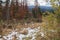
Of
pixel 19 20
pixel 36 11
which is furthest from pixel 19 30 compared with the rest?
pixel 36 11

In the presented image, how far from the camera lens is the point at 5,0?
402cm

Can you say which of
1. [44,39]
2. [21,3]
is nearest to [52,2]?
[44,39]

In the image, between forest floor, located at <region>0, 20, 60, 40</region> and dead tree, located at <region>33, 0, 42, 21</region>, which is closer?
forest floor, located at <region>0, 20, 60, 40</region>

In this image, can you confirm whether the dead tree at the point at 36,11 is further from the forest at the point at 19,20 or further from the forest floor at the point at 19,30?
the forest floor at the point at 19,30

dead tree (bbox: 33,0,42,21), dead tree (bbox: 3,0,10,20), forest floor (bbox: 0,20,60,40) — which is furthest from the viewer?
dead tree (bbox: 3,0,10,20)

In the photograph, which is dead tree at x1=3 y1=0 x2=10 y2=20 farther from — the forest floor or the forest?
the forest floor

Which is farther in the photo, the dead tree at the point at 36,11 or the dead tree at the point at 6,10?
the dead tree at the point at 6,10

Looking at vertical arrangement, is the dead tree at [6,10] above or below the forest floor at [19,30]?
above

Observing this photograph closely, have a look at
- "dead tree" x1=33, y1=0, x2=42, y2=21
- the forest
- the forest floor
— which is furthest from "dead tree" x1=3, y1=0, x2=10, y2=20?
"dead tree" x1=33, y1=0, x2=42, y2=21

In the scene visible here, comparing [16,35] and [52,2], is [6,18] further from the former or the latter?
[52,2]

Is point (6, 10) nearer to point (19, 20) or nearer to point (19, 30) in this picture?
point (19, 20)

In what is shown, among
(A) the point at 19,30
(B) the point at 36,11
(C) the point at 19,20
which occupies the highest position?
(B) the point at 36,11

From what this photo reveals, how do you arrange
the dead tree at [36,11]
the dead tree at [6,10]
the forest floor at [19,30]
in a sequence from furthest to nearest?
the dead tree at [6,10]
the dead tree at [36,11]
the forest floor at [19,30]

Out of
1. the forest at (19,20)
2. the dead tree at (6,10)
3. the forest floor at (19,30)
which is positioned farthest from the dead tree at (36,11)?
the dead tree at (6,10)
